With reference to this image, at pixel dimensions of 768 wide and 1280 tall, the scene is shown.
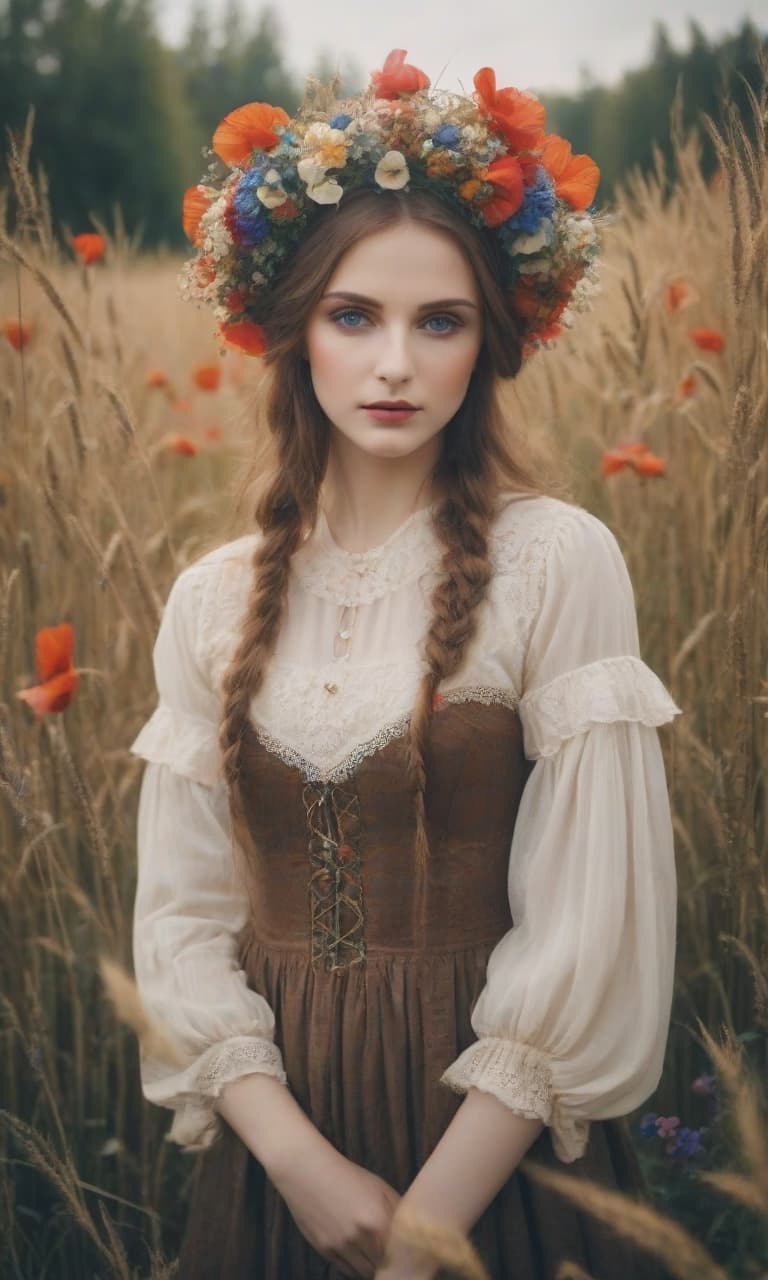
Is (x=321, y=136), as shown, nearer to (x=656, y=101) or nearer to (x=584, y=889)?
(x=584, y=889)

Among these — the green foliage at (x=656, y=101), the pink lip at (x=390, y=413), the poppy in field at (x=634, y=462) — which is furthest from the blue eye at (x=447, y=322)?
the poppy in field at (x=634, y=462)

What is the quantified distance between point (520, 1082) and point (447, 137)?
45.1 inches

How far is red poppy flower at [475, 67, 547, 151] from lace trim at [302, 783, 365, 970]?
0.87 meters

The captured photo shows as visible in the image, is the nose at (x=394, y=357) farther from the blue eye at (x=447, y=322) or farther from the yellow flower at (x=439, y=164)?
the yellow flower at (x=439, y=164)

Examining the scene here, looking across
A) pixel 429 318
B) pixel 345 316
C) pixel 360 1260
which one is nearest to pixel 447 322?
pixel 429 318

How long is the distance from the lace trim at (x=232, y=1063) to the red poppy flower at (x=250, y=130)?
118 centimetres

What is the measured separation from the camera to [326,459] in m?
1.67

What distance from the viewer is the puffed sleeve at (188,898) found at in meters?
1.48

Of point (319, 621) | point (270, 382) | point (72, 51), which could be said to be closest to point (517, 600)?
point (319, 621)

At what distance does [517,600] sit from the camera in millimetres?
1416

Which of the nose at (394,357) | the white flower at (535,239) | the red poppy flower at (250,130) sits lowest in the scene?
the nose at (394,357)

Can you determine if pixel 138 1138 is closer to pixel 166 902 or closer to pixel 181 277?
pixel 166 902

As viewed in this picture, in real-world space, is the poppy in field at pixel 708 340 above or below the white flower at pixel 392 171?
below

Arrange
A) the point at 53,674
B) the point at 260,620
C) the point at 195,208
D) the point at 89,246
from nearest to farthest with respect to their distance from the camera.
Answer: the point at 260,620 < the point at 195,208 < the point at 53,674 < the point at 89,246
